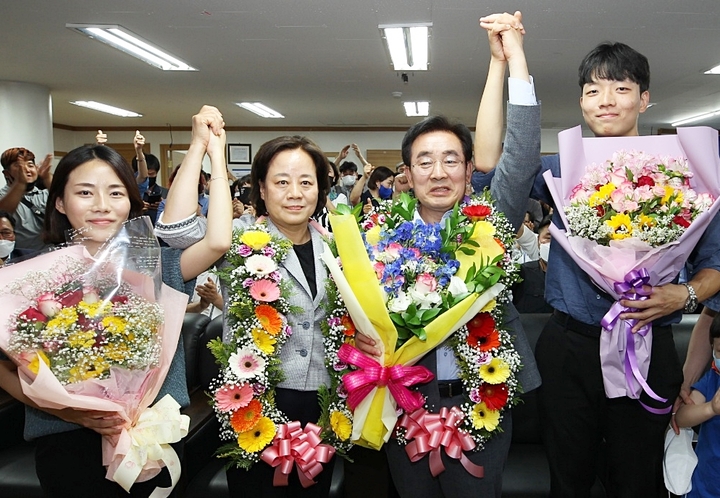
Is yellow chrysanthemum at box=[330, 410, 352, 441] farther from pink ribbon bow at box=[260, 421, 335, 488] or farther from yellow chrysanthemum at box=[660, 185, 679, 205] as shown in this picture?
yellow chrysanthemum at box=[660, 185, 679, 205]

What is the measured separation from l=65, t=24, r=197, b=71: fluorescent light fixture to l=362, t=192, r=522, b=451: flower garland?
541 cm

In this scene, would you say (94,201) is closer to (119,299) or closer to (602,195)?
(119,299)

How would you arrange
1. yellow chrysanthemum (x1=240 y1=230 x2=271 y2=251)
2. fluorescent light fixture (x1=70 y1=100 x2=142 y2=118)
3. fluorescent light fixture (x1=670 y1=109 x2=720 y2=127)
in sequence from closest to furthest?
yellow chrysanthemum (x1=240 y1=230 x2=271 y2=251) < fluorescent light fixture (x1=70 y1=100 x2=142 y2=118) < fluorescent light fixture (x1=670 y1=109 x2=720 y2=127)

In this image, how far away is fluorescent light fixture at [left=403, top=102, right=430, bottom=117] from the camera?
11289 millimetres

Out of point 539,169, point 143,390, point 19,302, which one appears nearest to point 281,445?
point 143,390

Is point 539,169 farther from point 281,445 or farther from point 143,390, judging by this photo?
point 143,390

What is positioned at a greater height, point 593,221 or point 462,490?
point 593,221

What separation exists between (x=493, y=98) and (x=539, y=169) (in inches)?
10.3

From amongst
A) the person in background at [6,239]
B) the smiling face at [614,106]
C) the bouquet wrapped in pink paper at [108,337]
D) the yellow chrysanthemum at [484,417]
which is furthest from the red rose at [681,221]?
the person in background at [6,239]

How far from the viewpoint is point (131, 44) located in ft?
21.7

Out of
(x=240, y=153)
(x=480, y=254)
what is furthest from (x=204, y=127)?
(x=240, y=153)

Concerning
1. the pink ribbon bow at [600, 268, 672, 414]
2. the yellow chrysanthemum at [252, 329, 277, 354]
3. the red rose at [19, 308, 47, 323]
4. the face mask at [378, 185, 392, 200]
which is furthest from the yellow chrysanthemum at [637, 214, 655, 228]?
the face mask at [378, 185, 392, 200]

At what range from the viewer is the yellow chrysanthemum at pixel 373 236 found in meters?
1.73

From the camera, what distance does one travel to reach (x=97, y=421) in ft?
5.06
